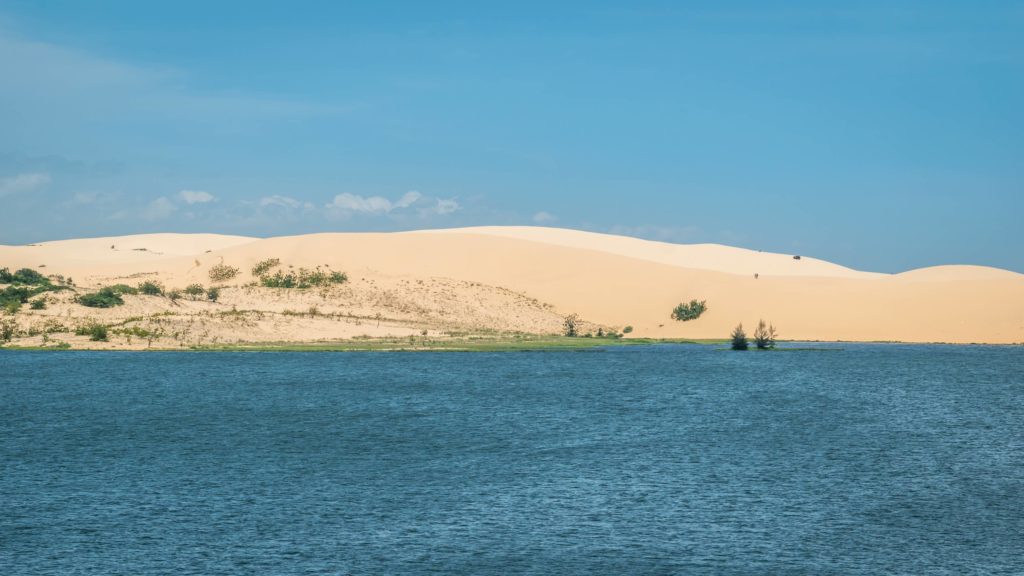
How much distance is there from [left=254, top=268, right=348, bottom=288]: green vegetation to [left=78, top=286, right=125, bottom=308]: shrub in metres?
21.9

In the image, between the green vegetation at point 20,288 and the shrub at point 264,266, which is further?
the shrub at point 264,266

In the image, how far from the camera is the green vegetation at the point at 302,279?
111062 millimetres

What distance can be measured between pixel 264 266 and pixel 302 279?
11.2 meters

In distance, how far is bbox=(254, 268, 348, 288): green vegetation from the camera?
111m

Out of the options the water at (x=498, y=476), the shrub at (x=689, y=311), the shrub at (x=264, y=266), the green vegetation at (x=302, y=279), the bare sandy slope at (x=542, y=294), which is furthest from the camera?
the shrub at (x=264, y=266)

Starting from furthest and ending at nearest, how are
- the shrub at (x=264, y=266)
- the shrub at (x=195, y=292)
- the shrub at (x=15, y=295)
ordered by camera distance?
1. the shrub at (x=264, y=266)
2. the shrub at (x=195, y=292)
3. the shrub at (x=15, y=295)

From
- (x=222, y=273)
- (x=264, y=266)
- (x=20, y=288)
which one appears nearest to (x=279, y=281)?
(x=264, y=266)

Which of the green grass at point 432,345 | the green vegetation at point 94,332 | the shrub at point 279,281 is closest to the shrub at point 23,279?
the green vegetation at point 94,332

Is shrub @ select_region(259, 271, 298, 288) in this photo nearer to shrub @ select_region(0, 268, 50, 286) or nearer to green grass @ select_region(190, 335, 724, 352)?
shrub @ select_region(0, 268, 50, 286)

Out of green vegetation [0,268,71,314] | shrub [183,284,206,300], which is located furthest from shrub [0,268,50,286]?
shrub [183,284,206,300]

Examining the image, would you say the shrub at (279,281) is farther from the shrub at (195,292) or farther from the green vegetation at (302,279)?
the shrub at (195,292)

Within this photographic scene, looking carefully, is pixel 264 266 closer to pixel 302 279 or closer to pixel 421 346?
pixel 302 279

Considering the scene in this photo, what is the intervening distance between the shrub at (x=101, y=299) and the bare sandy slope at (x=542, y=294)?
1220mm

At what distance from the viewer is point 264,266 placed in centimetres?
12325
